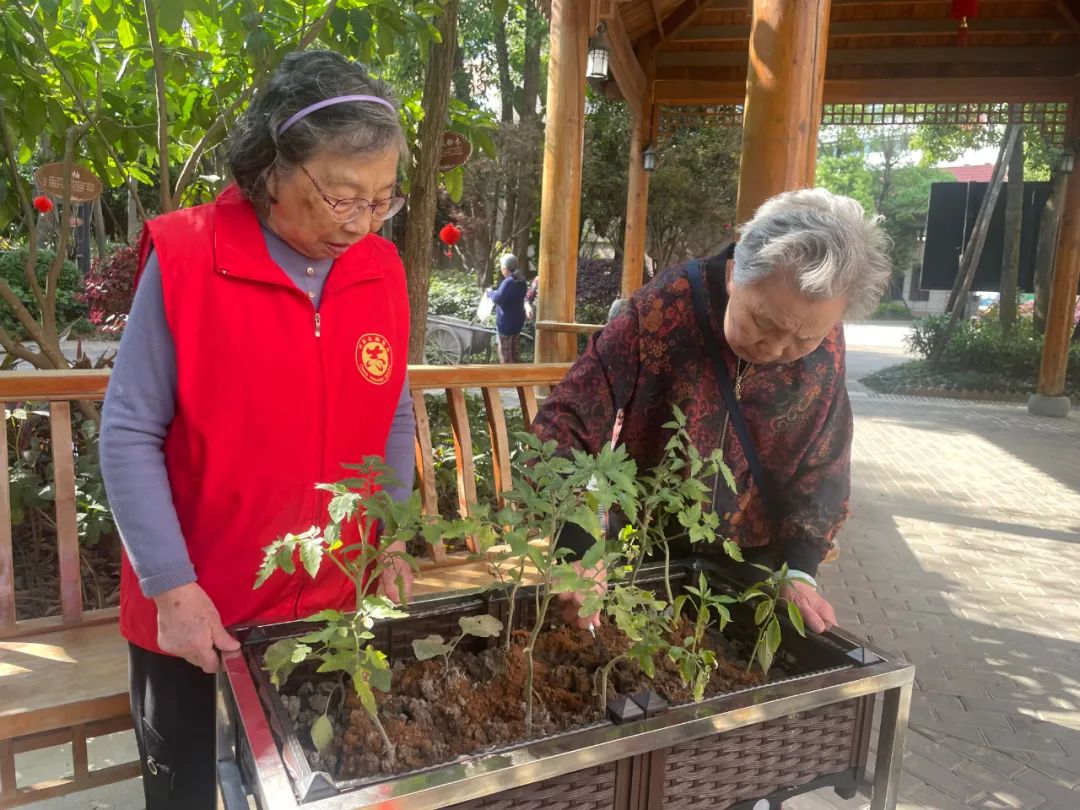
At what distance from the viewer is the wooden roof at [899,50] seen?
836cm

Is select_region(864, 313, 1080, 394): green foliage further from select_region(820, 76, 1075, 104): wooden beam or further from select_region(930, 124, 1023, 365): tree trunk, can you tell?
select_region(820, 76, 1075, 104): wooden beam

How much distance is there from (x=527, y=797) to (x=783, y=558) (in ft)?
2.97

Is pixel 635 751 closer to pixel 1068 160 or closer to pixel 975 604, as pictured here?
pixel 975 604

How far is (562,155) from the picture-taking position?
635 cm

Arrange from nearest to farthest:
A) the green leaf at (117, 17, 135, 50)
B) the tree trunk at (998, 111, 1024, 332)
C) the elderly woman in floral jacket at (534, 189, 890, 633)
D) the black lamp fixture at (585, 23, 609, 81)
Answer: the elderly woman in floral jacket at (534, 189, 890, 633)
the green leaf at (117, 17, 135, 50)
the black lamp fixture at (585, 23, 609, 81)
the tree trunk at (998, 111, 1024, 332)

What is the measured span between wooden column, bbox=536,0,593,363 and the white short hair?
16.2ft

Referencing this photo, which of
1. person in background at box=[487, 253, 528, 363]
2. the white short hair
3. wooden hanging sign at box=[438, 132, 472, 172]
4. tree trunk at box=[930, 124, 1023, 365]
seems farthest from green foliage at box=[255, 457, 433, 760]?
tree trunk at box=[930, 124, 1023, 365]

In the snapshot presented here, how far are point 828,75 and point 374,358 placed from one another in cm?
938

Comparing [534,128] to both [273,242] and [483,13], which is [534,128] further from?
[273,242]

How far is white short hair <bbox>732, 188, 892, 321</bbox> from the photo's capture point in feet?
4.58

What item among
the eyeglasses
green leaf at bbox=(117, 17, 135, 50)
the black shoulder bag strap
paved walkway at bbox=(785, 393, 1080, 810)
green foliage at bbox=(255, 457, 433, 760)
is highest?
green leaf at bbox=(117, 17, 135, 50)

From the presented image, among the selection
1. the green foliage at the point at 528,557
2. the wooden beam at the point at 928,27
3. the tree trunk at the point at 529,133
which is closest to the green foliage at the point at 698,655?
the green foliage at the point at 528,557

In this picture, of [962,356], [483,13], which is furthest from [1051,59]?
[483,13]

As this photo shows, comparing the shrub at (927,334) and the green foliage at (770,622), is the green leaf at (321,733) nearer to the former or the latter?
the green foliage at (770,622)
